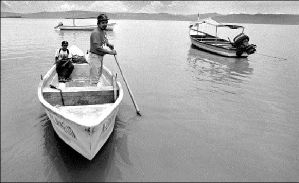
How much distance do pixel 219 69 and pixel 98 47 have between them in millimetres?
12573

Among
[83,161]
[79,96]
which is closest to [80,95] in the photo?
[79,96]

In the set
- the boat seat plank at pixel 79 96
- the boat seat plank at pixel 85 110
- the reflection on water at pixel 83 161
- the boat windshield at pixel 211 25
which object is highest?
the boat windshield at pixel 211 25

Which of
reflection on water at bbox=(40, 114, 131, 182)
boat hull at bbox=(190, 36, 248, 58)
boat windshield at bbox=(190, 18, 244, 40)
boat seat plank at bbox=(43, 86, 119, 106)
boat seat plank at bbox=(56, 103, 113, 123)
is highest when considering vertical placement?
boat windshield at bbox=(190, 18, 244, 40)

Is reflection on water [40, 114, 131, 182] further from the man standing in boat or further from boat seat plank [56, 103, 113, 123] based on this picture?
the man standing in boat

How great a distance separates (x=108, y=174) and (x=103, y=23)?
14.7 ft

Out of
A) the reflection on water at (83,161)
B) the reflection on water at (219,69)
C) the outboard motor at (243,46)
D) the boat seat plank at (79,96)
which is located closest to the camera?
the reflection on water at (83,161)

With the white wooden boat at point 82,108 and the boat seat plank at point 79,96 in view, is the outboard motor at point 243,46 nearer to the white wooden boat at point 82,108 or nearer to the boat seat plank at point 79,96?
the white wooden boat at point 82,108

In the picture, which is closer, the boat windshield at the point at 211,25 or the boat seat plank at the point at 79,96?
the boat seat plank at the point at 79,96

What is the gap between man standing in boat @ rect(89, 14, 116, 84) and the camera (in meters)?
7.78

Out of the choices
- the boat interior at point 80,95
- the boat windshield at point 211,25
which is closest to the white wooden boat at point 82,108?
the boat interior at point 80,95

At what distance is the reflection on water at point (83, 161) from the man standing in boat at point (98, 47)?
2.43 metres

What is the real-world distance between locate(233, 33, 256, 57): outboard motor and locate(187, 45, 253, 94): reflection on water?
0.80 m

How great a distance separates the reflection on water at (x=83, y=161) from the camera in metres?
5.68

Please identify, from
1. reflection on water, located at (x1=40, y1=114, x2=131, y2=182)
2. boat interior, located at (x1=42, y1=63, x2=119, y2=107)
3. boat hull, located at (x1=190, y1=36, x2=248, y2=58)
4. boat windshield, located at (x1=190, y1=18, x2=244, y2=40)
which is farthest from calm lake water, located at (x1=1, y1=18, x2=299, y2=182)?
boat windshield, located at (x1=190, y1=18, x2=244, y2=40)
